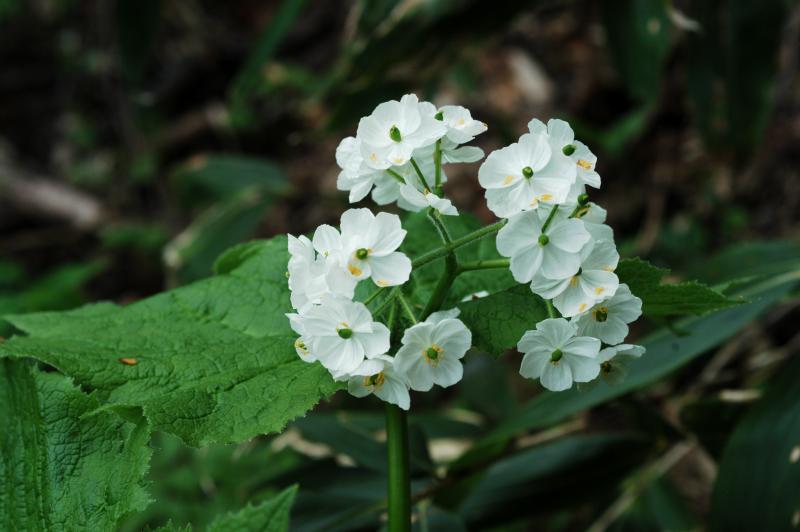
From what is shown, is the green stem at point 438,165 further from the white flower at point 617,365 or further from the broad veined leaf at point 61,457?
the broad veined leaf at point 61,457

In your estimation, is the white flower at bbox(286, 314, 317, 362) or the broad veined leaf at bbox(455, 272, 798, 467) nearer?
the white flower at bbox(286, 314, 317, 362)

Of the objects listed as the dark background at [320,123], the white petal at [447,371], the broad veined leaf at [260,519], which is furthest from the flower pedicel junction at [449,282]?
the dark background at [320,123]

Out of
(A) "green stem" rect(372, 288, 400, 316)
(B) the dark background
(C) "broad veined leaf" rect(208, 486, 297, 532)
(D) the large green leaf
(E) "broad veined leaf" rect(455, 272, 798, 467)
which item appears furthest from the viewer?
(B) the dark background

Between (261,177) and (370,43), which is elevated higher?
(370,43)

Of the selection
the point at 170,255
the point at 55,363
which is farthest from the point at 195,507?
the point at 55,363

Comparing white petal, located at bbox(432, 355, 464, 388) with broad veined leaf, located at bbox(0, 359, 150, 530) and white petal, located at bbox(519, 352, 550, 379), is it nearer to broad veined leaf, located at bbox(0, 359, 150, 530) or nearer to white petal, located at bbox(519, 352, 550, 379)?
white petal, located at bbox(519, 352, 550, 379)

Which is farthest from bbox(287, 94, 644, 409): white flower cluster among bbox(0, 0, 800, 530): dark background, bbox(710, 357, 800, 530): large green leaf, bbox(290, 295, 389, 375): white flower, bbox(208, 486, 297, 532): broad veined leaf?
bbox(0, 0, 800, 530): dark background

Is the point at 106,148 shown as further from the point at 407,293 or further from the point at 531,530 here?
the point at 407,293
